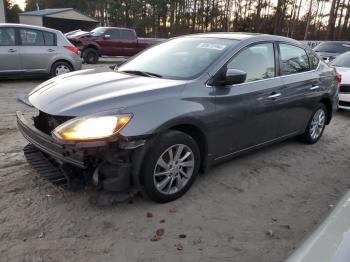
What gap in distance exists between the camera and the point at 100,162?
3.46 meters

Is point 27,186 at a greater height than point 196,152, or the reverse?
point 196,152

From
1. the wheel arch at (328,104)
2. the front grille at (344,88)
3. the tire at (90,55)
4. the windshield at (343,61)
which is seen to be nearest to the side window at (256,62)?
the wheel arch at (328,104)

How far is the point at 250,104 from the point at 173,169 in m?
1.30

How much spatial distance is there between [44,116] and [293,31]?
47191 millimetres

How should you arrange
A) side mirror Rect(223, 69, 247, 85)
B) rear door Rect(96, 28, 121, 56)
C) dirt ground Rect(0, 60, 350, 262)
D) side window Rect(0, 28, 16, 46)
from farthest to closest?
rear door Rect(96, 28, 121, 56), side window Rect(0, 28, 16, 46), side mirror Rect(223, 69, 247, 85), dirt ground Rect(0, 60, 350, 262)

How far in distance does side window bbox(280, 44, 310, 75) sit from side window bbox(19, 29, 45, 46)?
762 centimetres

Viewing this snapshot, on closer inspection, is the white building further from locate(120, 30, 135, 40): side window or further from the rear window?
the rear window

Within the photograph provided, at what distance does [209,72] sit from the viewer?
4.07 meters

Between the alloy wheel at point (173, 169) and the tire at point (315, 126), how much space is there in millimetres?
2757

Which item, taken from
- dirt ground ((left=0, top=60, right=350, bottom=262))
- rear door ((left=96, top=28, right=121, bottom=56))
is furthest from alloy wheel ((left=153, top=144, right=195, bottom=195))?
rear door ((left=96, top=28, right=121, bottom=56))

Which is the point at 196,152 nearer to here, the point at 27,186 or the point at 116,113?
the point at 116,113

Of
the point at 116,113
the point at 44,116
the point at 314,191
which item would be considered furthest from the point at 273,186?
the point at 44,116

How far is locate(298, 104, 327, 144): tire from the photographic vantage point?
5.96m

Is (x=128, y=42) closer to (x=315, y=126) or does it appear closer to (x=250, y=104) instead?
(x=315, y=126)
